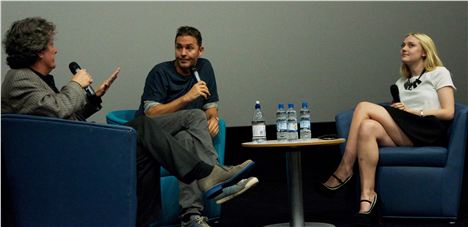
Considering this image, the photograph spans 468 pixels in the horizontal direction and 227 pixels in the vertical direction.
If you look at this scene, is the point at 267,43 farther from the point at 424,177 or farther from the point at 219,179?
the point at 219,179

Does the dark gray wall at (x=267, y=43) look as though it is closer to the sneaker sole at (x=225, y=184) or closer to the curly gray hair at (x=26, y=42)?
the curly gray hair at (x=26, y=42)

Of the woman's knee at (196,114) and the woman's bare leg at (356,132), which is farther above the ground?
the woman's knee at (196,114)

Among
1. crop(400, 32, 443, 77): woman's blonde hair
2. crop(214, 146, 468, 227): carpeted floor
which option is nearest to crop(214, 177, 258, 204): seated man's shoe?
crop(214, 146, 468, 227): carpeted floor

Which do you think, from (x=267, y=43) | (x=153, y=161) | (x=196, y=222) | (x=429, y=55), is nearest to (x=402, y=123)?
(x=429, y=55)

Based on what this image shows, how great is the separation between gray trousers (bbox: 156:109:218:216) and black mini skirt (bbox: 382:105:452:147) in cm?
110

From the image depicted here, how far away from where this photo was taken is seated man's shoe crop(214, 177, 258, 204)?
3180mm

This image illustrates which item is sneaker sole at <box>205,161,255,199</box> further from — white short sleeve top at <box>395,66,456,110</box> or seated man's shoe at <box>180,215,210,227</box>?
white short sleeve top at <box>395,66,456,110</box>

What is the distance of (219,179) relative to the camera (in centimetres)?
311

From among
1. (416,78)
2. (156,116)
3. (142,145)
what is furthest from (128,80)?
(142,145)

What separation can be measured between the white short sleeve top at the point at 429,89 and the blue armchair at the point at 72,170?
2182mm

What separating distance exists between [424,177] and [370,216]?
384 millimetres

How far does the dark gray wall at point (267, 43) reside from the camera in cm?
518

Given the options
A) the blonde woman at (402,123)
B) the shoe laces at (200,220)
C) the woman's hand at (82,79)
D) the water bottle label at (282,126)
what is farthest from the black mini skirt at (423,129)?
the woman's hand at (82,79)

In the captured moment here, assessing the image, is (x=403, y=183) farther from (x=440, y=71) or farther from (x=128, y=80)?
(x=128, y=80)
